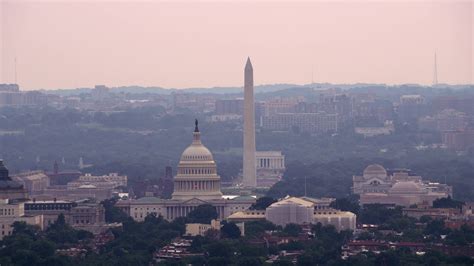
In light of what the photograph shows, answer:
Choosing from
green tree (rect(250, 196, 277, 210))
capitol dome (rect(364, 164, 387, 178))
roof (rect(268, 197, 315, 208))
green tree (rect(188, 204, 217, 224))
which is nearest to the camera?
roof (rect(268, 197, 315, 208))

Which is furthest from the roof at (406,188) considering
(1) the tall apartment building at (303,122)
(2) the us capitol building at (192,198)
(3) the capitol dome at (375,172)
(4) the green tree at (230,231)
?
(1) the tall apartment building at (303,122)

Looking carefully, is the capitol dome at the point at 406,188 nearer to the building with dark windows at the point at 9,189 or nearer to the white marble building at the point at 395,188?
the white marble building at the point at 395,188

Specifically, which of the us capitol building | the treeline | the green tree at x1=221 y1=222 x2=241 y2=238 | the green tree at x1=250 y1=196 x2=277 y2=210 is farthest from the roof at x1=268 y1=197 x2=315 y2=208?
the treeline

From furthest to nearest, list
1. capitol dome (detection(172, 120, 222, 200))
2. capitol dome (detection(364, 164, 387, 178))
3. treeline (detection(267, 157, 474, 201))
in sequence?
capitol dome (detection(364, 164, 387, 178)) < treeline (detection(267, 157, 474, 201)) < capitol dome (detection(172, 120, 222, 200))

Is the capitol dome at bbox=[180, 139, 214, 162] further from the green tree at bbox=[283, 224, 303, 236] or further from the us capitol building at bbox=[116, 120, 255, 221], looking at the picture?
the green tree at bbox=[283, 224, 303, 236]

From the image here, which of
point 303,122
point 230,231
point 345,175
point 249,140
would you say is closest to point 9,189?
point 230,231

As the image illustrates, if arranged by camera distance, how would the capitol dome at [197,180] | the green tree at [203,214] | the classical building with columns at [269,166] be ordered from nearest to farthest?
the green tree at [203,214], the capitol dome at [197,180], the classical building with columns at [269,166]

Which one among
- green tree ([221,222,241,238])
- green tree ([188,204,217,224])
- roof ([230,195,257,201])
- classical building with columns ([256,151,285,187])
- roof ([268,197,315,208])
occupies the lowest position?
classical building with columns ([256,151,285,187])
